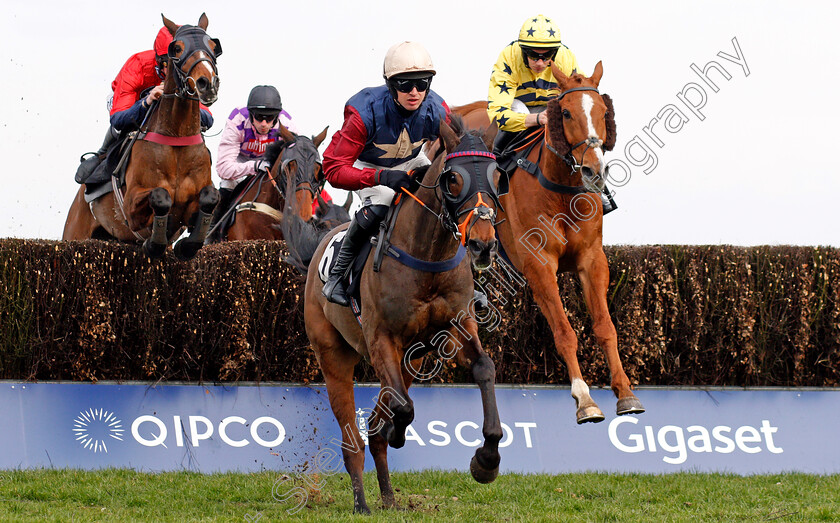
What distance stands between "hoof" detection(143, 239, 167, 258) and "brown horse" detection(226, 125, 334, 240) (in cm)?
178

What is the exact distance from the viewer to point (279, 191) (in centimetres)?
972

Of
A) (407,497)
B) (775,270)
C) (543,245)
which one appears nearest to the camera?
(407,497)

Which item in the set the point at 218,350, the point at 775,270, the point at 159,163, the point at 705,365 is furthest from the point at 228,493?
the point at 775,270

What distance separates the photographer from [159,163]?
8242mm

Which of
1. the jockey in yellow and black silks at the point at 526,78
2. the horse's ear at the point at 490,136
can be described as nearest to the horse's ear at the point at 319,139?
the jockey in yellow and black silks at the point at 526,78

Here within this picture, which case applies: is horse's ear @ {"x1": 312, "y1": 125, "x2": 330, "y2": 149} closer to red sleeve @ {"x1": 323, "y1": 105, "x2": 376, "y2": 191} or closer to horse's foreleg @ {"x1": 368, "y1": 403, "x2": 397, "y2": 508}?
red sleeve @ {"x1": 323, "y1": 105, "x2": 376, "y2": 191}

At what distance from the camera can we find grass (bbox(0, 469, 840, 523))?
5449 mm

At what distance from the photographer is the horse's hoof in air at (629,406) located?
587 cm

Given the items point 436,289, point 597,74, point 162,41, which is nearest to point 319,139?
point 162,41

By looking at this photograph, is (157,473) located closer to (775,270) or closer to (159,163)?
(159,163)

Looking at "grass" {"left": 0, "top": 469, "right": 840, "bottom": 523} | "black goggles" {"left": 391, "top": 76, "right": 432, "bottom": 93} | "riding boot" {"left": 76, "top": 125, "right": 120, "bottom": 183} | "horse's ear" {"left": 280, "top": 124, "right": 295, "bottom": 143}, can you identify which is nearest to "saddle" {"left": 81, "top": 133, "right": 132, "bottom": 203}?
"riding boot" {"left": 76, "top": 125, "right": 120, "bottom": 183}

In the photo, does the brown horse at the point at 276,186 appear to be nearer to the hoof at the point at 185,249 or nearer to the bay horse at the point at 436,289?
the hoof at the point at 185,249

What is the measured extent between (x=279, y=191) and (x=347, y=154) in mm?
4322

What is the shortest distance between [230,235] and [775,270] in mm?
5381
